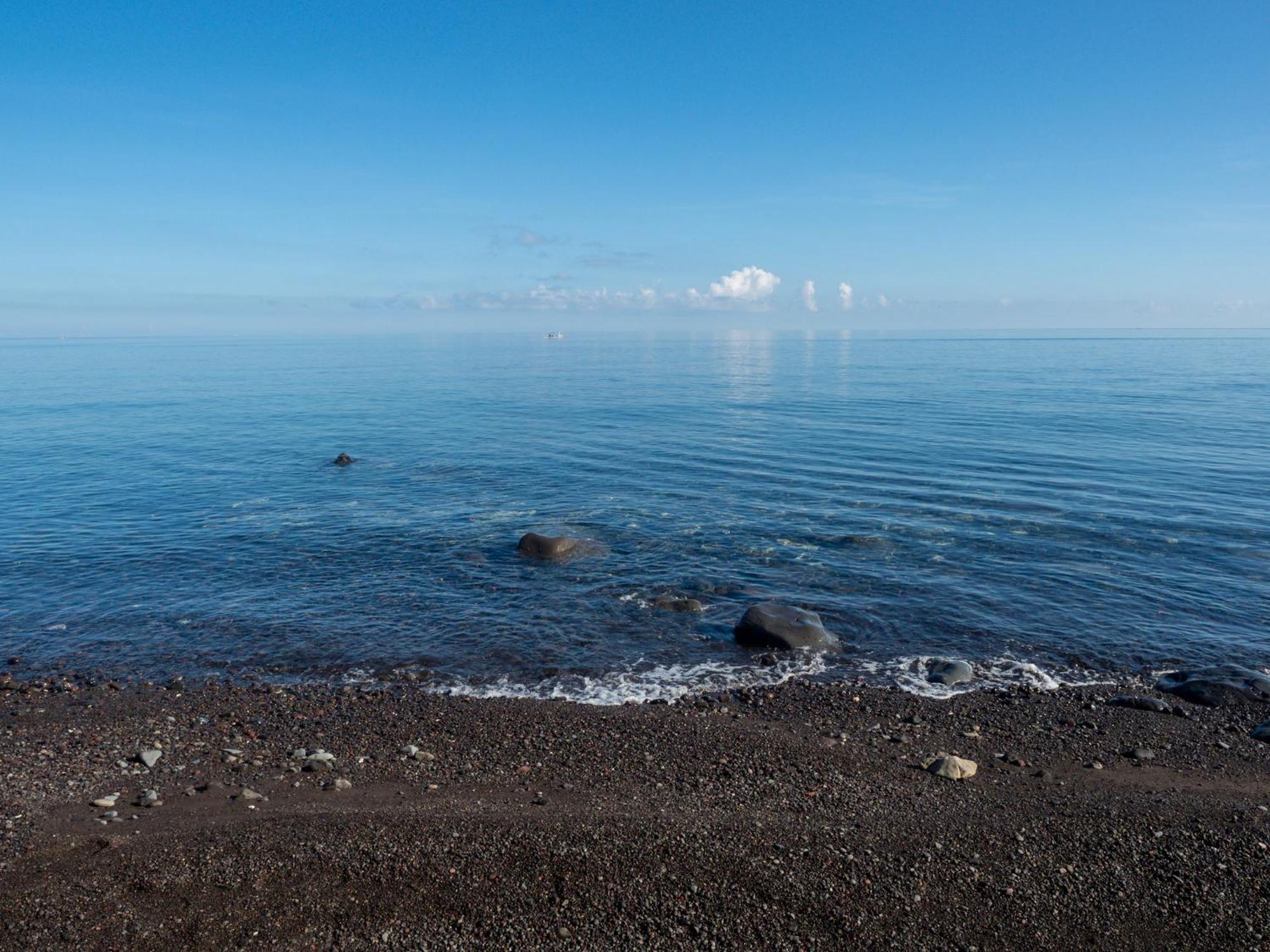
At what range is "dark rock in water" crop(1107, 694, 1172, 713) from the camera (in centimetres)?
2056

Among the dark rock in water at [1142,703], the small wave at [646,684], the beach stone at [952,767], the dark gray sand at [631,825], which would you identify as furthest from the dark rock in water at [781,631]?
the dark rock in water at [1142,703]

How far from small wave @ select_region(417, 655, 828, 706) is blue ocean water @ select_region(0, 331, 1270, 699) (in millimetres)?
113

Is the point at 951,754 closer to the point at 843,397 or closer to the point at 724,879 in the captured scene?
the point at 724,879

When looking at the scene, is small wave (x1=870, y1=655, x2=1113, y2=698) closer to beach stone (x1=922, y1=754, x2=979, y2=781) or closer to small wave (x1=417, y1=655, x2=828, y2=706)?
small wave (x1=417, y1=655, x2=828, y2=706)

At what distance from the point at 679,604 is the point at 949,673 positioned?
940 centimetres

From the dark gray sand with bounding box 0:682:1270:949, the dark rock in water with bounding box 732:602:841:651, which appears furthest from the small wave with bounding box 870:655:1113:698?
the dark rock in water with bounding box 732:602:841:651

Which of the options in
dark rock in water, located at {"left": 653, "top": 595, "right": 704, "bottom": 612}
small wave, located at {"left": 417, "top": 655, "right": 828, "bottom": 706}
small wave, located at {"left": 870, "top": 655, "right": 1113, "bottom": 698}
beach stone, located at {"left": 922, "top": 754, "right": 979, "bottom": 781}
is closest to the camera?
beach stone, located at {"left": 922, "top": 754, "right": 979, "bottom": 781}

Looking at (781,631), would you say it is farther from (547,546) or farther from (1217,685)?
(547,546)

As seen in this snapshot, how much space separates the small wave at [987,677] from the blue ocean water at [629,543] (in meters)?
0.15

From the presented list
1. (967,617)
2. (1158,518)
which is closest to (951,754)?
(967,617)

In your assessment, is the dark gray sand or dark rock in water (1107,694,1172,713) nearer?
the dark gray sand

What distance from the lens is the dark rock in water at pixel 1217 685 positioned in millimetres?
21031

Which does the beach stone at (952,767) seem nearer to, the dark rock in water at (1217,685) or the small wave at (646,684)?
the small wave at (646,684)

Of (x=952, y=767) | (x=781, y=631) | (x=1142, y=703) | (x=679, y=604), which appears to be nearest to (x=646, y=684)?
(x=781, y=631)
